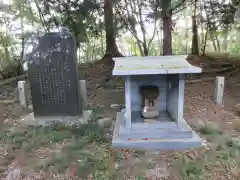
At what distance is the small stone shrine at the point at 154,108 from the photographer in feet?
9.68

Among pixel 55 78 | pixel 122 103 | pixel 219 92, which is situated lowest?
pixel 122 103

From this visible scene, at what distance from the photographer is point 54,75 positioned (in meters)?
4.15

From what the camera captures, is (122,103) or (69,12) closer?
(122,103)

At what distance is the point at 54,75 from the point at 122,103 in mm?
1690

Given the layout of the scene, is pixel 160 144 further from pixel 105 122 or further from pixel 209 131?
pixel 105 122

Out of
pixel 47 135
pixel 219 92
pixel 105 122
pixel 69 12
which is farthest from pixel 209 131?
pixel 69 12

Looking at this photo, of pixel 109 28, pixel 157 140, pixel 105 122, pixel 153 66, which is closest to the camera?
pixel 153 66

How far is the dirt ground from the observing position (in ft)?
8.83

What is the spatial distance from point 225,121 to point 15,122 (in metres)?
3.87

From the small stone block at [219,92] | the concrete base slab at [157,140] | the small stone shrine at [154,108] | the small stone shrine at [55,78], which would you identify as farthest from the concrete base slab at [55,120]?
the small stone block at [219,92]

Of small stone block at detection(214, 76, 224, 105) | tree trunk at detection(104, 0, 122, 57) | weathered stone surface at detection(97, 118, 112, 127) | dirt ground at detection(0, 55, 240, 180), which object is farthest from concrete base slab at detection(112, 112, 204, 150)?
tree trunk at detection(104, 0, 122, 57)

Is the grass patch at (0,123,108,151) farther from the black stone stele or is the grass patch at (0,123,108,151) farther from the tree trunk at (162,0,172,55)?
the tree trunk at (162,0,172,55)

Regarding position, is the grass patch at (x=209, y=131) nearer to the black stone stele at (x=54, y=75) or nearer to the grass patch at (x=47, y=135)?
the grass patch at (x=47, y=135)

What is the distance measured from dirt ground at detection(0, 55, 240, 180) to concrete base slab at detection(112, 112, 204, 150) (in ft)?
0.36
